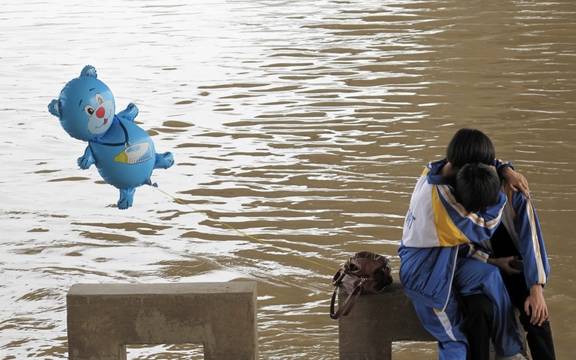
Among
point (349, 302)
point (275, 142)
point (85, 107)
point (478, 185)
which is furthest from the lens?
point (275, 142)

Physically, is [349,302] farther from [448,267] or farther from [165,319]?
[165,319]

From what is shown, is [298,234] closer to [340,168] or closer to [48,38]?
[340,168]

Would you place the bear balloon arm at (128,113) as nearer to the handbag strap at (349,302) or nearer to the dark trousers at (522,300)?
the handbag strap at (349,302)

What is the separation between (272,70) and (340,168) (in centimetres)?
458

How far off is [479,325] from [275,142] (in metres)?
6.05

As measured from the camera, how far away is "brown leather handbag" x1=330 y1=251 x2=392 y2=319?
4910mm

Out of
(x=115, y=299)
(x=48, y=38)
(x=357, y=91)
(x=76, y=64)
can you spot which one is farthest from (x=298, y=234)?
(x=48, y=38)

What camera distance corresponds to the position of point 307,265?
24.6ft

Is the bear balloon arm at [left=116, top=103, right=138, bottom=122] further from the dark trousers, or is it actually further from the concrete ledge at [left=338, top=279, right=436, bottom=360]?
the dark trousers

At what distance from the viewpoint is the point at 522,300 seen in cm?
494

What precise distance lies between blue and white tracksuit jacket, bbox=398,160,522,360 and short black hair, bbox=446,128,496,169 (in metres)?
0.12

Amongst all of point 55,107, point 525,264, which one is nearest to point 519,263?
point 525,264

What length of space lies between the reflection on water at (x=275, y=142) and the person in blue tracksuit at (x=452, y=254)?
4.09ft

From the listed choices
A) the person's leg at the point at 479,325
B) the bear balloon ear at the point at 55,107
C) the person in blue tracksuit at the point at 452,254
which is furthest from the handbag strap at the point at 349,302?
the bear balloon ear at the point at 55,107
